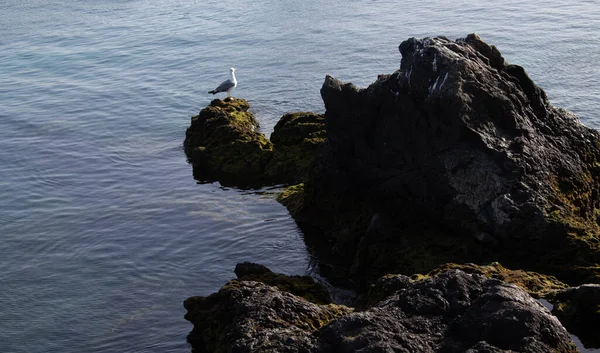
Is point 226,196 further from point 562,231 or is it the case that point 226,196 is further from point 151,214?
point 562,231

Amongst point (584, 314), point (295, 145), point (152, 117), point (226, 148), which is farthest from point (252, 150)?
point (584, 314)

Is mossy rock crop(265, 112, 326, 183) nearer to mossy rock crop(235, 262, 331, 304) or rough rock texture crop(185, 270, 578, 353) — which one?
mossy rock crop(235, 262, 331, 304)

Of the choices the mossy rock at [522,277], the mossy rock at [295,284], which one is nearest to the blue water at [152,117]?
the mossy rock at [295,284]

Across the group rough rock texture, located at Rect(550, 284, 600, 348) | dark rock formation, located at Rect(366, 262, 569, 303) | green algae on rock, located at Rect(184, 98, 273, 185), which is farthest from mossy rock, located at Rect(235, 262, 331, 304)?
green algae on rock, located at Rect(184, 98, 273, 185)

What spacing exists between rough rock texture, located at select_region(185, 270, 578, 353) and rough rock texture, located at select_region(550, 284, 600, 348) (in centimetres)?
169

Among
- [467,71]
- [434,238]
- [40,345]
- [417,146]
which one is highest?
[467,71]

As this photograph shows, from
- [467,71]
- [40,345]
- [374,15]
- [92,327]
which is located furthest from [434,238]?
[374,15]

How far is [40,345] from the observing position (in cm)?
1511

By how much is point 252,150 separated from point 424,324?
13750 millimetres

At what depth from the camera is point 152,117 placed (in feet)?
101

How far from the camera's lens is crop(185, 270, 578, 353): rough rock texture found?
9883 mm

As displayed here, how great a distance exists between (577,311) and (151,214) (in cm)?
1219

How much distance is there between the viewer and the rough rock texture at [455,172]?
14.6 metres

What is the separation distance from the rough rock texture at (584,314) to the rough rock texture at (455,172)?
184cm
